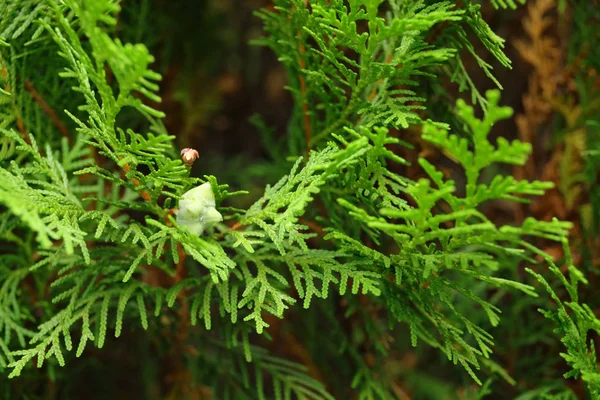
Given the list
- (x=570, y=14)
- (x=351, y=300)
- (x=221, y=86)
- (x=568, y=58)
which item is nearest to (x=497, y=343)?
(x=351, y=300)

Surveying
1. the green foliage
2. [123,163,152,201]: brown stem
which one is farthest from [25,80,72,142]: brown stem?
[123,163,152,201]: brown stem

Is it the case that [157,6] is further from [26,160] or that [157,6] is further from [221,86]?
[26,160]

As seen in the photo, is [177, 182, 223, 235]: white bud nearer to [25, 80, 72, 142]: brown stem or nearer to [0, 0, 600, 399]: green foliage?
[0, 0, 600, 399]: green foliage

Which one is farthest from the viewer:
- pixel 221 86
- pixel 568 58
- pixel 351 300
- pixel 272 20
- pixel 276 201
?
pixel 221 86

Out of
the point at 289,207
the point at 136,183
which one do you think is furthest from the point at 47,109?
the point at 289,207

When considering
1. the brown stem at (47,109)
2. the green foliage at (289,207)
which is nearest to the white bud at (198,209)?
the green foliage at (289,207)

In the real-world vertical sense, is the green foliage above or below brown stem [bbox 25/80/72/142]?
below

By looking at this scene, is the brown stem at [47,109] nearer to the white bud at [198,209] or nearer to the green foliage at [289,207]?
the green foliage at [289,207]
